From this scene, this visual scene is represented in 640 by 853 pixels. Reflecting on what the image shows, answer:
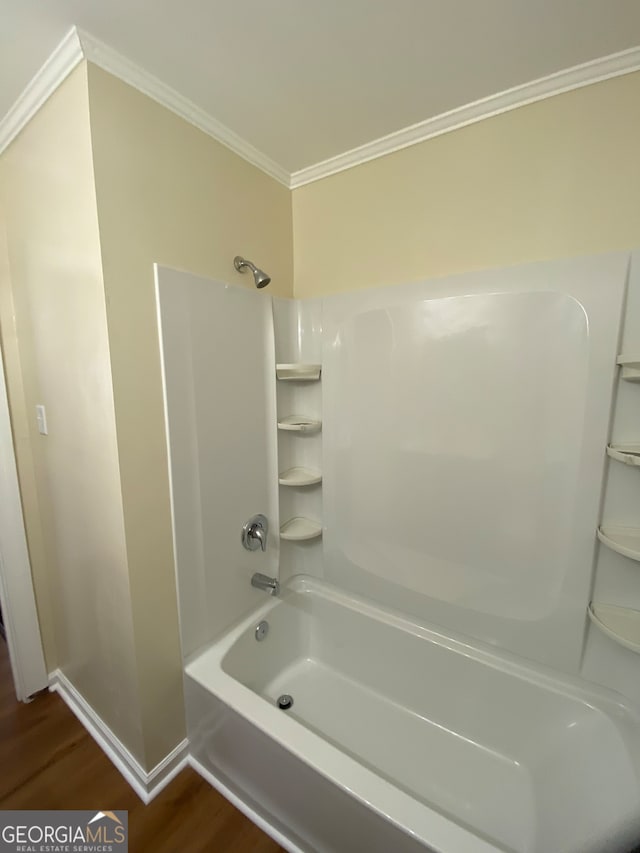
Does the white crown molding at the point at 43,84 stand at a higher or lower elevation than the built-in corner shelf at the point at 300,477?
higher

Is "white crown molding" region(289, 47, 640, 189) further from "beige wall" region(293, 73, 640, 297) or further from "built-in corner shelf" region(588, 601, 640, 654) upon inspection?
"built-in corner shelf" region(588, 601, 640, 654)

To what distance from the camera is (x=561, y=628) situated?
1262mm

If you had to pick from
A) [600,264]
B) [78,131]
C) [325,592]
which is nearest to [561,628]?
[325,592]

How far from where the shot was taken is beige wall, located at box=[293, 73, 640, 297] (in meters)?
1.09

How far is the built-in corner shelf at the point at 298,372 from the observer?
160cm

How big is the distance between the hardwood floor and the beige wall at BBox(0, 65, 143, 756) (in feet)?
0.48

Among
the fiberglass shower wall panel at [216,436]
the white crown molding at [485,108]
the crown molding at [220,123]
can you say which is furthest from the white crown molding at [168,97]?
the fiberglass shower wall panel at [216,436]

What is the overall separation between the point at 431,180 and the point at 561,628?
1732 mm

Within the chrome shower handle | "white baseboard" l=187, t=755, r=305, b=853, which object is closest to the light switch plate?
the chrome shower handle

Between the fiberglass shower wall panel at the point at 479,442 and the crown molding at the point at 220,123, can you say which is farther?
the fiberglass shower wall panel at the point at 479,442

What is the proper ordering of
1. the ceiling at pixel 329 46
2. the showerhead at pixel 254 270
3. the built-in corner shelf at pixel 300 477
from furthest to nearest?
the built-in corner shelf at pixel 300 477
the showerhead at pixel 254 270
the ceiling at pixel 329 46

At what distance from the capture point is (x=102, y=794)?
1.29 meters

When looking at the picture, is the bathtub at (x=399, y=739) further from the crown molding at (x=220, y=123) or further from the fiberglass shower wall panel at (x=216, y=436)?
the crown molding at (x=220, y=123)

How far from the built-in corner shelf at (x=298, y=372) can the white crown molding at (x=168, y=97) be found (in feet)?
2.87
